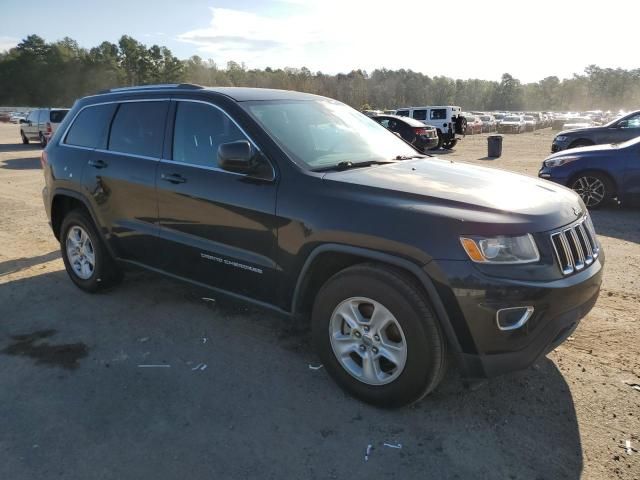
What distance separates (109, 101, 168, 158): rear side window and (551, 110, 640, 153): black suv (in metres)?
11.4

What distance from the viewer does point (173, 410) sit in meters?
3.09

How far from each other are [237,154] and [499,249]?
169 cm

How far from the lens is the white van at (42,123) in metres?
22.4

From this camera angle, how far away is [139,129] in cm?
437

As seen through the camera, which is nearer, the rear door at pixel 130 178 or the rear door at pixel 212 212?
the rear door at pixel 212 212

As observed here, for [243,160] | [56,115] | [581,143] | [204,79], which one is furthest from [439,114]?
[204,79]

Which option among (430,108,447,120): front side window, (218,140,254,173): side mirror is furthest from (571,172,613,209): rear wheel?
(430,108,447,120): front side window

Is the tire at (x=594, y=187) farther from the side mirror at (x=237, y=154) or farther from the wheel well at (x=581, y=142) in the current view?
the side mirror at (x=237, y=154)

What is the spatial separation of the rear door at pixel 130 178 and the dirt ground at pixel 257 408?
665 mm

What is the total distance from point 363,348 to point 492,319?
0.81 meters

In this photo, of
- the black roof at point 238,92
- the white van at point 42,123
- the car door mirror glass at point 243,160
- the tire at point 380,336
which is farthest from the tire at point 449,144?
the tire at point 380,336

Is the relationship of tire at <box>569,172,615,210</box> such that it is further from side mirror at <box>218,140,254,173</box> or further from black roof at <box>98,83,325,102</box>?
side mirror at <box>218,140,254,173</box>

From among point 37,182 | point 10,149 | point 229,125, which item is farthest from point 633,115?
point 10,149

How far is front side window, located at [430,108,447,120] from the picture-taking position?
78.5 feet
